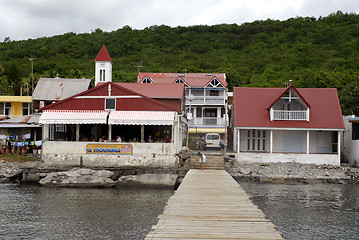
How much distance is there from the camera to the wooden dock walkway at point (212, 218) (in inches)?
418

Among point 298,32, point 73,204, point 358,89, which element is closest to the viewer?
point 73,204

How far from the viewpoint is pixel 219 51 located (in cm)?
10662

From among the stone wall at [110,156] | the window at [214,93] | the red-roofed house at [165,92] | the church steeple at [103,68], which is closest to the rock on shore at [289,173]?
the stone wall at [110,156]

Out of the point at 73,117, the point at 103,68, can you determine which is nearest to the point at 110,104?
the point at 73,117

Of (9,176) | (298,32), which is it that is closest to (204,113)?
(9,176)

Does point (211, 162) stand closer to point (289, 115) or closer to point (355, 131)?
point (289, 115)

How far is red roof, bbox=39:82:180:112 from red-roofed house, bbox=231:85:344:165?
9.35m

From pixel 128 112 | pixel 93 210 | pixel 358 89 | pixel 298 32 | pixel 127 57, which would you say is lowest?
pixel 93 210

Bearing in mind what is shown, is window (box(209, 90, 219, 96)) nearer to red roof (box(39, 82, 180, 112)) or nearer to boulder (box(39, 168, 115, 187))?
red roof (box(39, 82, 180, 112))

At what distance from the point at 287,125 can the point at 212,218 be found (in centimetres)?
2486

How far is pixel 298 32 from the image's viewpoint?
10844cm

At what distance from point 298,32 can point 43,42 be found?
215 ft

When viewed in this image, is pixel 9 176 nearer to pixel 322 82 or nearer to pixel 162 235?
pixel 162 235

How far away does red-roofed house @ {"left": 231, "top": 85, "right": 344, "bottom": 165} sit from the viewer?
115 ft
